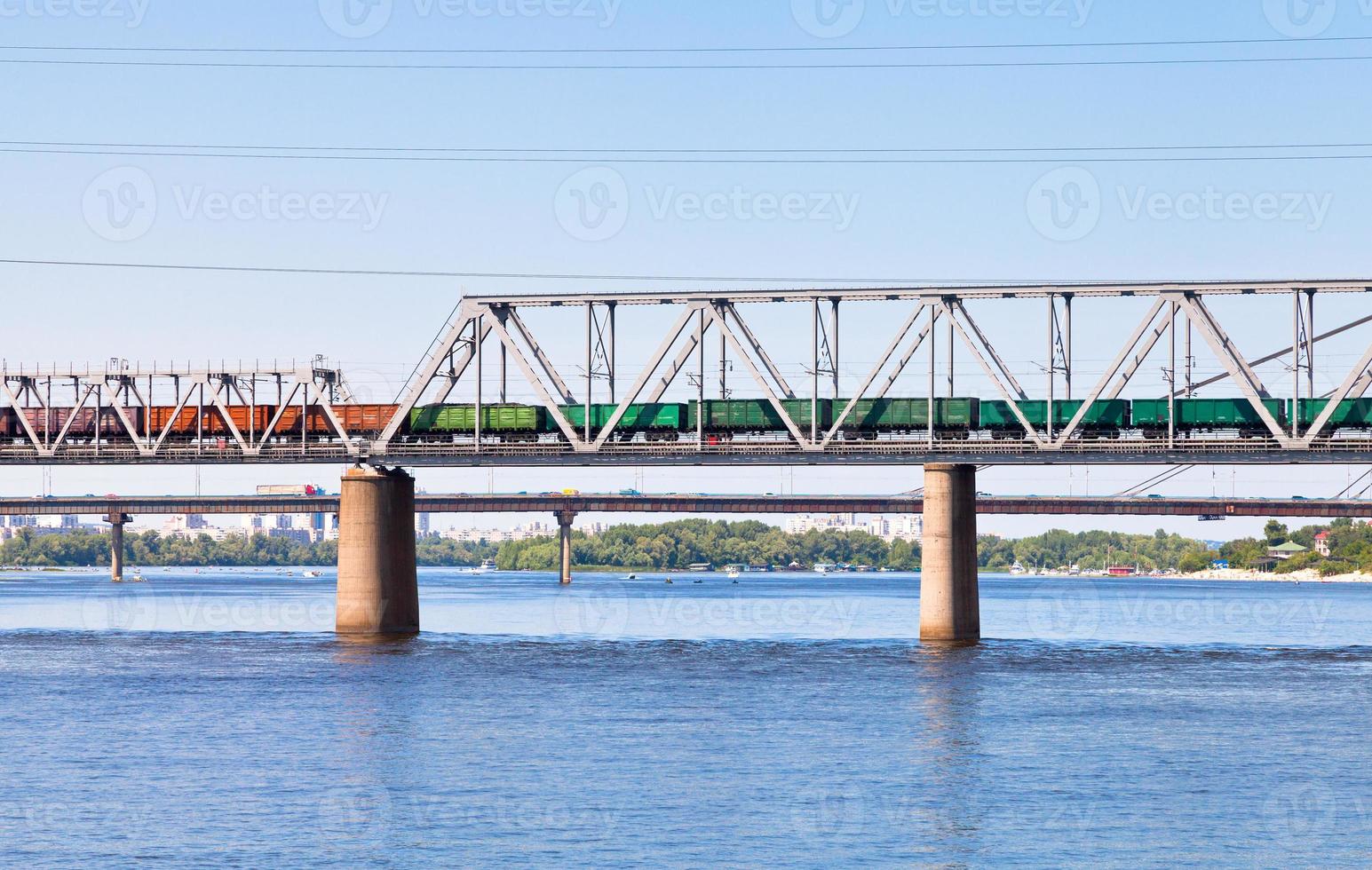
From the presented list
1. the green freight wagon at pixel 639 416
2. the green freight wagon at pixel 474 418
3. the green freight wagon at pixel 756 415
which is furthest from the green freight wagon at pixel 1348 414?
the green freight wagon at pixel 474 418

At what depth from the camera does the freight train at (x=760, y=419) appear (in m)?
89.9

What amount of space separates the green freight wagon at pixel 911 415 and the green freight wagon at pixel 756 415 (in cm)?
137

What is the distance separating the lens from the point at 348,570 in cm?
9738

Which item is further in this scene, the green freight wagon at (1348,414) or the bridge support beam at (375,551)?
the bridge support beam at (375,551)

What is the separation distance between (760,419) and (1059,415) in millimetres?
15653

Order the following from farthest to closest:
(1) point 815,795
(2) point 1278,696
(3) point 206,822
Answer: (2) point 1278,696 < (1) point 815,795 < (3) point 206,822

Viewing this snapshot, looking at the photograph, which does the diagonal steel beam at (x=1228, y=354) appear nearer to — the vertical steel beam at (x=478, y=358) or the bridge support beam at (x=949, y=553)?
the bridge support beam at (x=949, y=553)

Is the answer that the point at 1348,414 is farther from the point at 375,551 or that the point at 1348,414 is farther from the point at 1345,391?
the point at 375,551

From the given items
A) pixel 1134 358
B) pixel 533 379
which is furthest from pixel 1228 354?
pixel 533 379

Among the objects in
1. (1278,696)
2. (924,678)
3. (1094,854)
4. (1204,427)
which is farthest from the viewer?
(1204,427)

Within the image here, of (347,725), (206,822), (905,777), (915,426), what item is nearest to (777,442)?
(915,426)

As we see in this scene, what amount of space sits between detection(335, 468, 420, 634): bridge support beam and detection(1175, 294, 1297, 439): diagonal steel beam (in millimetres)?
42589

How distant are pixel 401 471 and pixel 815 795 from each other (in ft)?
183

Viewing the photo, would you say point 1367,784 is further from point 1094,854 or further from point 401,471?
point 401,471
